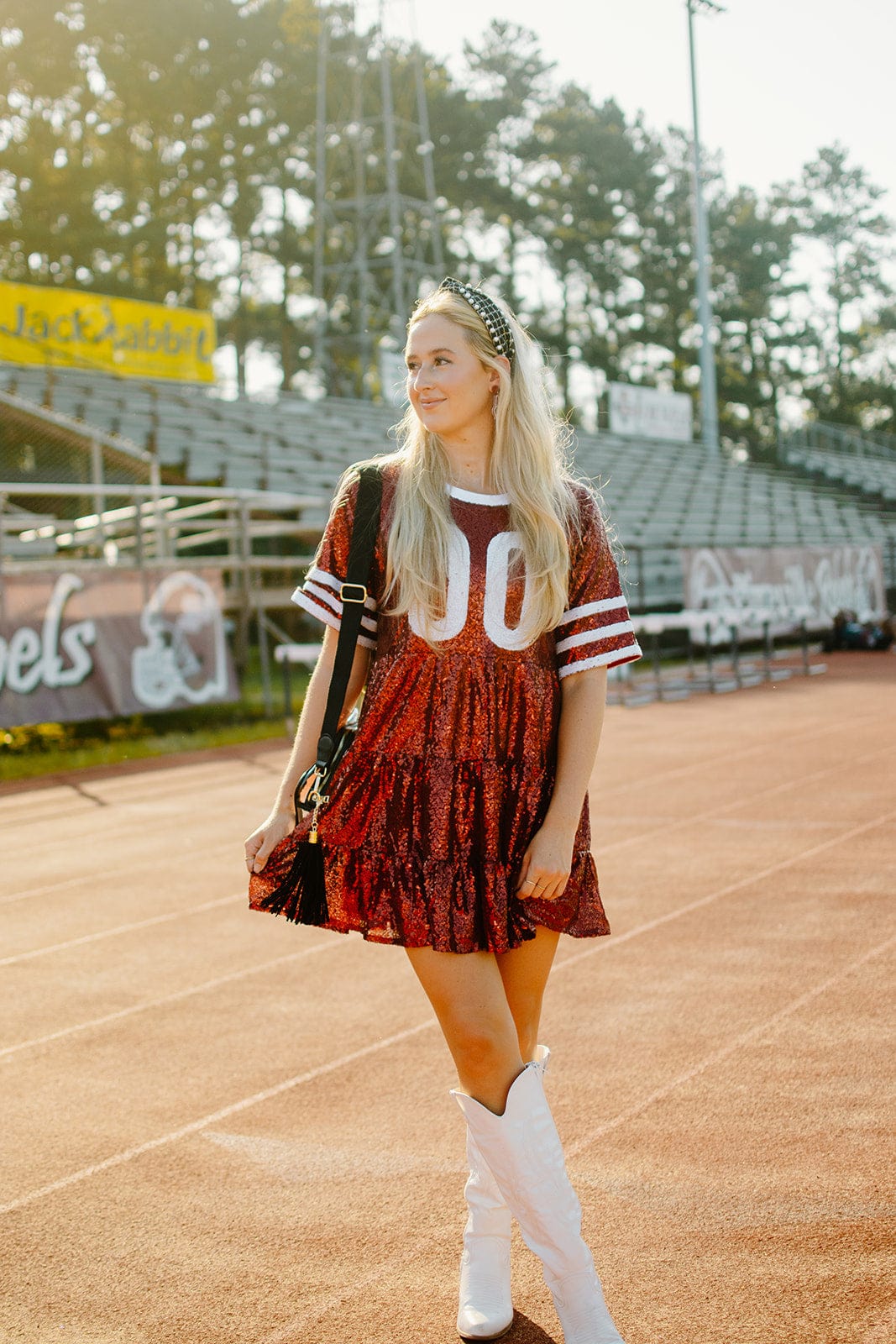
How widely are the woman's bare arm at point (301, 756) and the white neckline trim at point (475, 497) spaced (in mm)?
347

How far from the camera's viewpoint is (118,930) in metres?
6.10

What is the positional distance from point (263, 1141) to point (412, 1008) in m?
1.17

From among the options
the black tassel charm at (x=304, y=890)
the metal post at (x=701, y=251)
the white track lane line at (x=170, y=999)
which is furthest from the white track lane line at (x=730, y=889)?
the metal post at (x=701, y=251)

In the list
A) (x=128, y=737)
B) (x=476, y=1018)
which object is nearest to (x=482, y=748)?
(x=476, y=1018)

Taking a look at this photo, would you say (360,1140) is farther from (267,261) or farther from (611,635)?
(267,261)

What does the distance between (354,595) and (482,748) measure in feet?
1.23

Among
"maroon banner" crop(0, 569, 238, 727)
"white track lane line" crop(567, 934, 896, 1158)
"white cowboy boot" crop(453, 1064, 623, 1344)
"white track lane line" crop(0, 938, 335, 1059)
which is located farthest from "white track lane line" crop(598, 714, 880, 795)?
"white cowboy boot" crop(453, 1064, 623, 1344)

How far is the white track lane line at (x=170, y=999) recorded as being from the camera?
4.62m

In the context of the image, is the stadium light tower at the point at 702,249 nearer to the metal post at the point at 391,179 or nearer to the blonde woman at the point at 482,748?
the metal post at the point at 391,179

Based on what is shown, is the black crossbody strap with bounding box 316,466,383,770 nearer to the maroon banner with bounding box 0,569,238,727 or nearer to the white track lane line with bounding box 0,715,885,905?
the white track lane line with bounding box 0,715,885,905

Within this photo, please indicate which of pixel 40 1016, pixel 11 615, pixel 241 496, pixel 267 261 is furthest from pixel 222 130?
pixel 40 1016

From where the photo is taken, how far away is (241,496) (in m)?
14.8

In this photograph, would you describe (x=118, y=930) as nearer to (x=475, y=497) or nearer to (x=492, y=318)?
(x=475, y=497)

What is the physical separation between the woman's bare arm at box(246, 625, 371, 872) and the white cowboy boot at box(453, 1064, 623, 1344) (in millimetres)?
606
